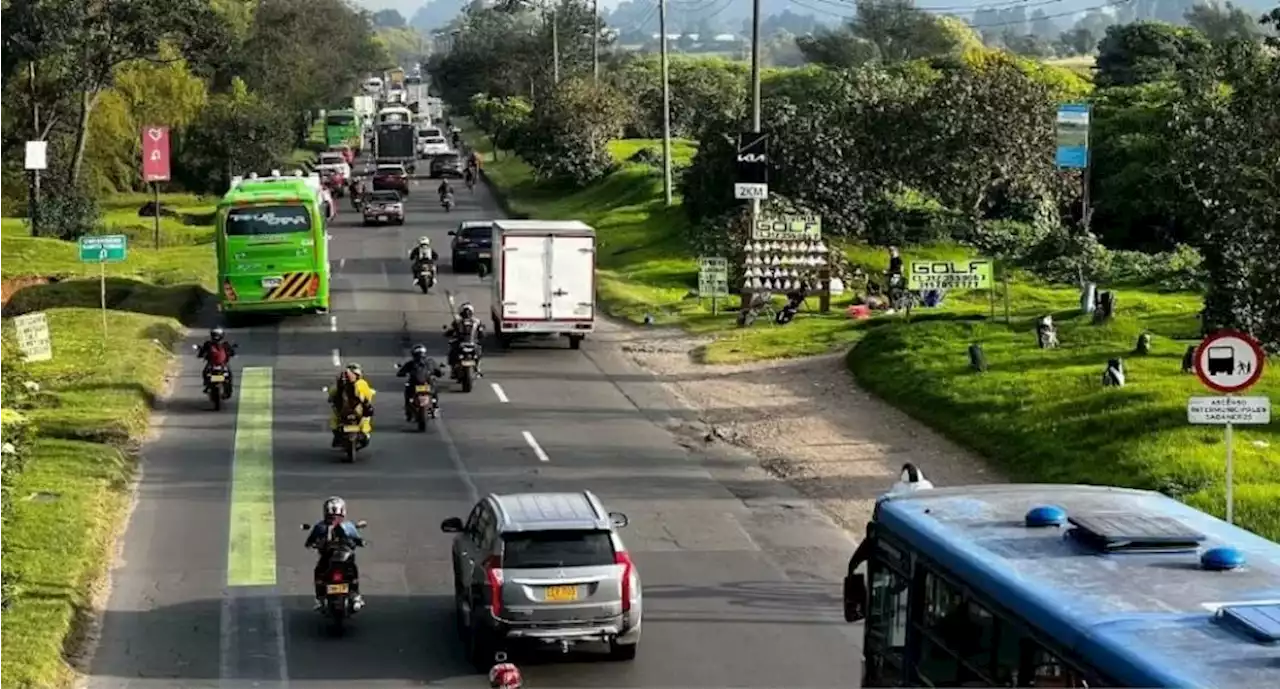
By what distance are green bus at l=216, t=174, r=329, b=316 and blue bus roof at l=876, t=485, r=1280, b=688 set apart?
28905 millimetres

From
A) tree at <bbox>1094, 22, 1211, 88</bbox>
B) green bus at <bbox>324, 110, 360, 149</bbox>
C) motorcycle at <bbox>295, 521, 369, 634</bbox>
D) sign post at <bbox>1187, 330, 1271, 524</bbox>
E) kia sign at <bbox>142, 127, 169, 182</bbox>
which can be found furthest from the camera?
green bus at <bbox>324, 110, 360, 149</bbox>

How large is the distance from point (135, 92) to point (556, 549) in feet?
233

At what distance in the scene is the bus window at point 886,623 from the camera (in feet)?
36.1

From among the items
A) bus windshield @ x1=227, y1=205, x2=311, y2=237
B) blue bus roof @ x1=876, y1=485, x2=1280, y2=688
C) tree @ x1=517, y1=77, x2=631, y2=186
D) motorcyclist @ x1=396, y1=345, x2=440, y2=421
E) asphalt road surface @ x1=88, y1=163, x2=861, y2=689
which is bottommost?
asphalt road surface @ x1=88, y1=163, x2=861, y2=689

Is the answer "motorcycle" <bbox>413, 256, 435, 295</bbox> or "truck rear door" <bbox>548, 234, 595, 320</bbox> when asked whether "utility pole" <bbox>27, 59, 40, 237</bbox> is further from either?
"truck rear door" <bbox>548, 234, 595, 320</bbox>

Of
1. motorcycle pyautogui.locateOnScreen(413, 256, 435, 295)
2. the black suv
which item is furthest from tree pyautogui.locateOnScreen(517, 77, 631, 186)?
motorcycle pyautogui.locateOnScreen(413, 256, 435, 295)

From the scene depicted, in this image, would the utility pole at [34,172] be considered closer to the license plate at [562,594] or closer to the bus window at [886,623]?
the license plate at [562,594]

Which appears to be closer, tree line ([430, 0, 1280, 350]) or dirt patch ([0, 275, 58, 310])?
tree line ([430, 0, 1280, 350])

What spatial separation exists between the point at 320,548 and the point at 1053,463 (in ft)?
34.8

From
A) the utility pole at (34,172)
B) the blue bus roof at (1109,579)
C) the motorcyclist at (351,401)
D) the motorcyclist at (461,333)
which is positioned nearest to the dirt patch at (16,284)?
the utility pole at (34,172)

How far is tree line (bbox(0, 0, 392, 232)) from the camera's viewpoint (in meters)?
65.3

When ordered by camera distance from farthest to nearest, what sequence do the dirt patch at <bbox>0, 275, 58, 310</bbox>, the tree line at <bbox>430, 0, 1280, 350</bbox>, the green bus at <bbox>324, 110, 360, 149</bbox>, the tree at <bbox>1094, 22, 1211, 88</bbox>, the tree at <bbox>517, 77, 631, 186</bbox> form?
1. the green bus at <bbox>324, 110, 360, 149</bbox>
2. the tree at <bbox>1094, 22, 1211, 88</bbox>
3. the tree at <bbox>517, 77, 631, 186</bbox>
4. the dirt patch at <bbox>0, 275, 58, 310</bbox>
5. the tree line at <bbox>430, 0, 1280, 350</bbox>

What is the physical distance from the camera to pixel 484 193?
274ft

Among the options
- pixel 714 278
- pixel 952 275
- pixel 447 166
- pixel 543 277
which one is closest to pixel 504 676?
pixel 952 275
